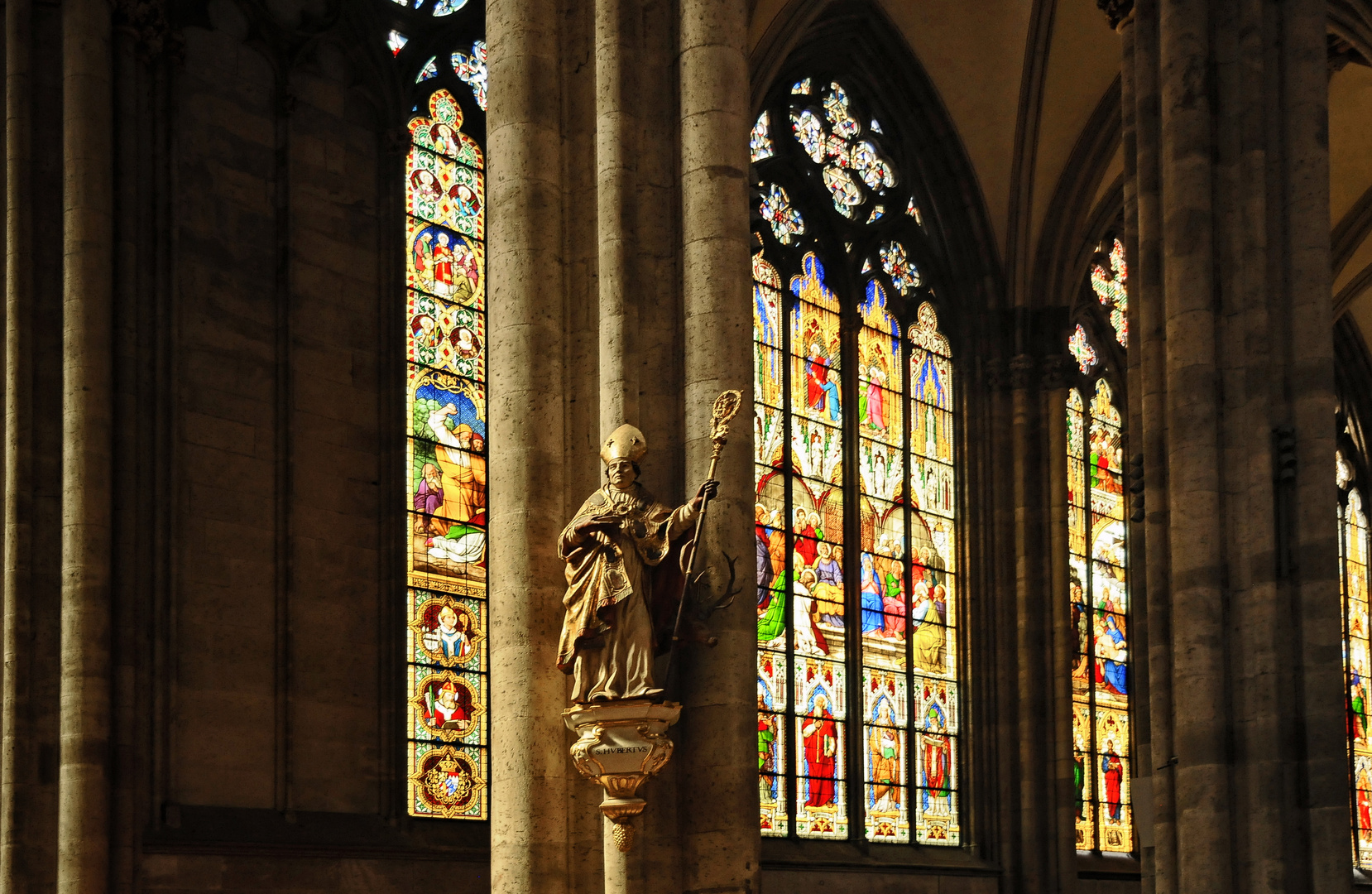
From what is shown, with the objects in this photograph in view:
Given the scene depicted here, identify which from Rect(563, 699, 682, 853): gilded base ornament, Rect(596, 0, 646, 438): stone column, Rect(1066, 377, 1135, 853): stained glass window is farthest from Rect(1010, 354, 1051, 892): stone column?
Rect(563, 699, 682, 853): gilded base ornament

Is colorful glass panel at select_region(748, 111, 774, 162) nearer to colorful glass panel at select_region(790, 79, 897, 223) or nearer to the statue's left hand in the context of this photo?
colorful glass panel at select_region(790, 79, 897, 223)

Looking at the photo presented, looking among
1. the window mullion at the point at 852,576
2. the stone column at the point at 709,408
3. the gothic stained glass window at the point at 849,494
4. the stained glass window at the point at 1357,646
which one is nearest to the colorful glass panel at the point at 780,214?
the gothic stained glass window at the point at 849,494

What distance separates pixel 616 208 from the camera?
9.87 meters

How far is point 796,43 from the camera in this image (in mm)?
20062

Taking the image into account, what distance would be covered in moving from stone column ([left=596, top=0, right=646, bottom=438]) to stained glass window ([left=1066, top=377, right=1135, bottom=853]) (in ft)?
46.0

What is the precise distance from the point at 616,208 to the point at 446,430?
279 inches

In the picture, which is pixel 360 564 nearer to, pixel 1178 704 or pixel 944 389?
pixel 1178 704

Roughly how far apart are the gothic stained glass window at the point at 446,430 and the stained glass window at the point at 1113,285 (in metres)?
10.2

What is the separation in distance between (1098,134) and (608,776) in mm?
14830

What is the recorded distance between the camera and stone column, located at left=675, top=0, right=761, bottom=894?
915cm

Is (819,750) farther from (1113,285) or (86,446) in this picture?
(86,446)

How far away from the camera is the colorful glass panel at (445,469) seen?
1595cm

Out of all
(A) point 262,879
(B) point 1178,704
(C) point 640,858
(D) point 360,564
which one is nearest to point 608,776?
(C) point 640,858

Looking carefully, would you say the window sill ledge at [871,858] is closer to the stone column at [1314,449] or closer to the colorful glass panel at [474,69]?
the stone column at [1314,449]
